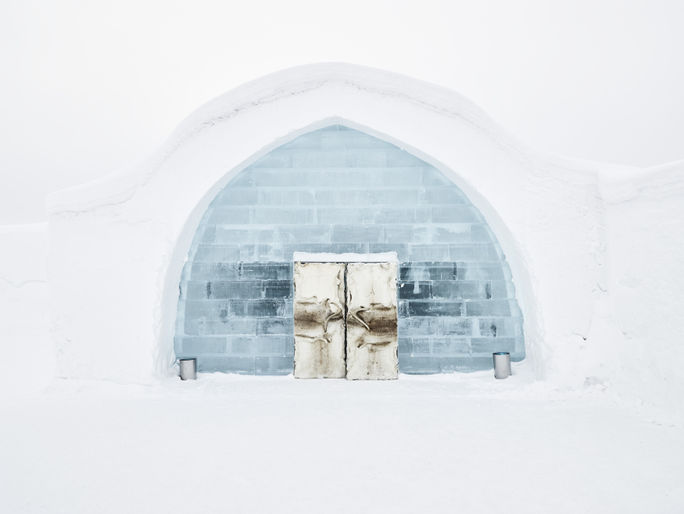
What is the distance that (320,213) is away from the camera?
239 inches

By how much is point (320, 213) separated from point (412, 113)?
6.00 feet

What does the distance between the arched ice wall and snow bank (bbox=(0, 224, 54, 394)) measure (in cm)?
52

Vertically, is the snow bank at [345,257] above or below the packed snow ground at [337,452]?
above

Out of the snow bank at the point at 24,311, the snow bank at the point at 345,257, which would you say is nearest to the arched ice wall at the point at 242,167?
the snow bank at the point at 24,311

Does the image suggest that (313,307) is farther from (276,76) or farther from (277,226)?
(276,76)

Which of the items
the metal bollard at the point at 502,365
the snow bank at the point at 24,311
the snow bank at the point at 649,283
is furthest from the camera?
the snow bank at the point at 24,311

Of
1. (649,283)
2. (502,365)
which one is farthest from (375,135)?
(649,283)

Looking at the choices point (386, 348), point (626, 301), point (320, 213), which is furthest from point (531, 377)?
point (320, 213)

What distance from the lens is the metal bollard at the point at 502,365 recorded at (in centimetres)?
562

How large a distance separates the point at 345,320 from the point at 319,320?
1.16 feet

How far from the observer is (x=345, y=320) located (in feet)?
19.4

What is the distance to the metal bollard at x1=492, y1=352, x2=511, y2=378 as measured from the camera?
562cm

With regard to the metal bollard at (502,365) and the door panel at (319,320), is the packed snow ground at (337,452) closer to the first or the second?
the metal bollard at (502,365)

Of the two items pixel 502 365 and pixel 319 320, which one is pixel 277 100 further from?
pixel 502 365
